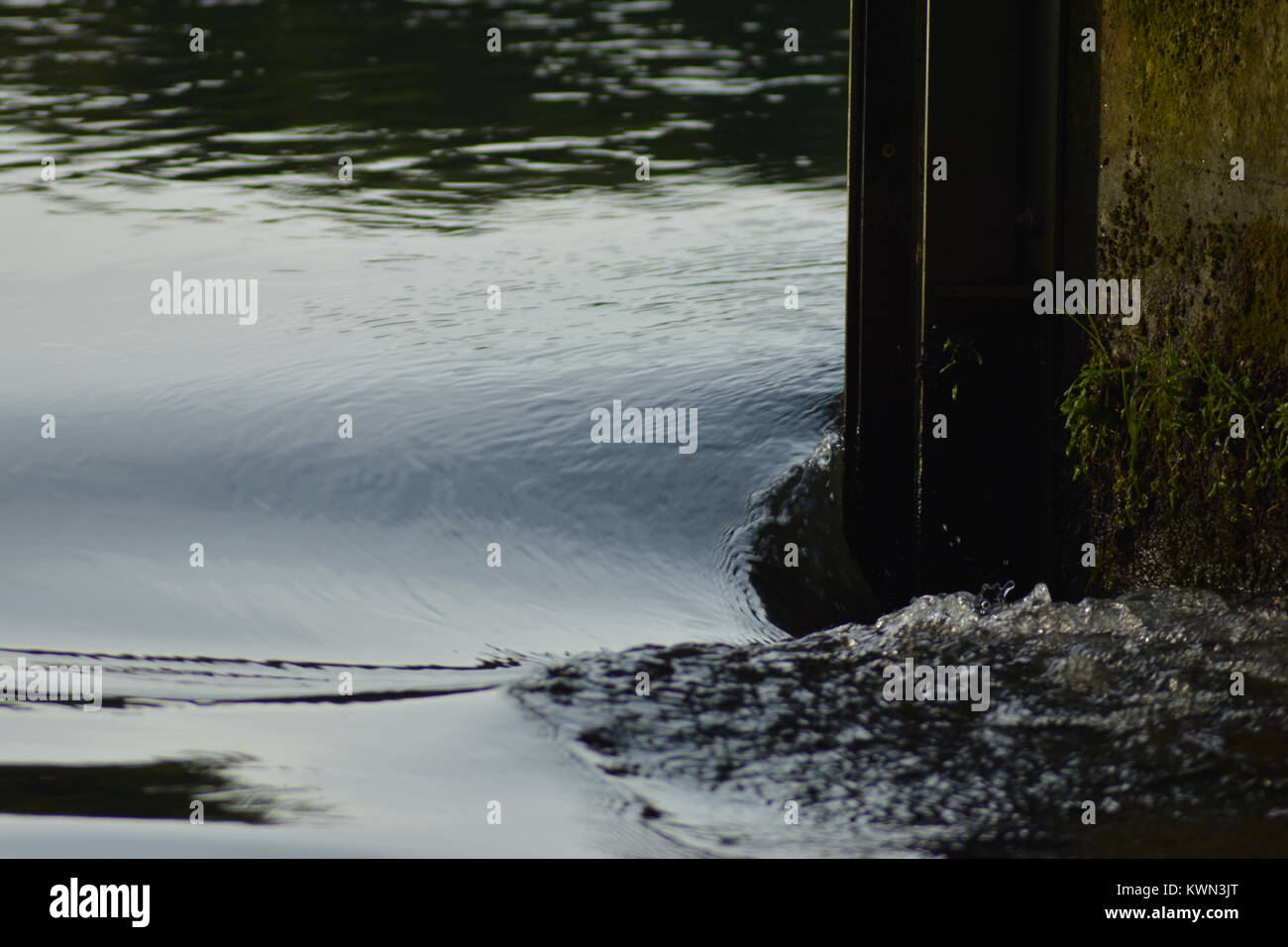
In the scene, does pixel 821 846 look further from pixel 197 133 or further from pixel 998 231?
pixel 197 133

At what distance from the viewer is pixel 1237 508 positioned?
4.31 metres

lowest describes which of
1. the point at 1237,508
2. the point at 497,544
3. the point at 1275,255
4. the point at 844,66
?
the point at 497,544

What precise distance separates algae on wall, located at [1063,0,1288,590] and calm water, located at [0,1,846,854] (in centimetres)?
156

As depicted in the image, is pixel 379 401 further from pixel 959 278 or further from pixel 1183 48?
pixel 1183 48

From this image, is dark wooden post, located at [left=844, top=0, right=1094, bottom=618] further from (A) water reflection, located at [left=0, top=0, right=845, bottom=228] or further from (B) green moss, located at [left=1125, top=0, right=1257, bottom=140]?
(A) water reflection, located at [left=0, top=0, right=845, bottom=228]

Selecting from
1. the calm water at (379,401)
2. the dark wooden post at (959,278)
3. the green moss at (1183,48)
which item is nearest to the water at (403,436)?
the calm water at (379,401)

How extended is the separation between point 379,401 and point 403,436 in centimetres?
43

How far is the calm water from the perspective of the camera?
4059 mm

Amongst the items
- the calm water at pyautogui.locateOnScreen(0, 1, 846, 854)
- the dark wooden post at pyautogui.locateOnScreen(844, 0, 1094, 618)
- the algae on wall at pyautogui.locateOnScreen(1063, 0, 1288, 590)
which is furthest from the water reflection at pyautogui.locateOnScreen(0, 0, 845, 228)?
the algae on wall at pyautogui.locateOnScreen(1063, 0, 1288, 590)

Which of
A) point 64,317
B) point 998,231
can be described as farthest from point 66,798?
point 64,317

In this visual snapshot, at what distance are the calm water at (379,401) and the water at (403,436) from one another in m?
0.03

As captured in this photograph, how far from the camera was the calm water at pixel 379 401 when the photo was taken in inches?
160
